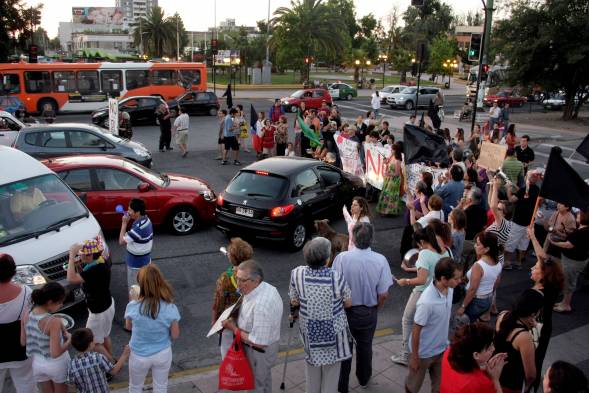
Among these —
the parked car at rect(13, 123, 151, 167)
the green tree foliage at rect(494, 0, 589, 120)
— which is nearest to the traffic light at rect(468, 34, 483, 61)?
the green tree foliage at rect(494, 0, 589, 120)

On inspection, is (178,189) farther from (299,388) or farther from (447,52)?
(447,52)

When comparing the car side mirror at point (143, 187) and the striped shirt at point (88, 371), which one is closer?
the striped shirt at point (88, 371)

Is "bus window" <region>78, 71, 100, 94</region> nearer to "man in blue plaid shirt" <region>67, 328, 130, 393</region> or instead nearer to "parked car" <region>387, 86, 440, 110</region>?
"parked car" <region>387, 86, 440, 110</region>

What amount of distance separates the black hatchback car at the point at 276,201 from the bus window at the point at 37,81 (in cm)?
2240

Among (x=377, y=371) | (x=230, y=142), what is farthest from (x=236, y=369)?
(x=230, y=142)

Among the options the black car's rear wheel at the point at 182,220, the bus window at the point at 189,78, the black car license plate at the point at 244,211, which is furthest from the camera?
the bus window at the point at 189,78

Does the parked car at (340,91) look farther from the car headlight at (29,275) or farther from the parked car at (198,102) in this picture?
the car headlight at (29,275)

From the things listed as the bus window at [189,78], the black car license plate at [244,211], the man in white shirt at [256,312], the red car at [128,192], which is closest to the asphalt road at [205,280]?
the red car at [128,192]

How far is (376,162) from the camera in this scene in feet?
42.4

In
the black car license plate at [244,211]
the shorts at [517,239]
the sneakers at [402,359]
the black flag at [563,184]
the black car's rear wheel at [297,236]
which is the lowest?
the sneakers at [402,359]

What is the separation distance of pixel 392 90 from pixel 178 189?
97.3 feet

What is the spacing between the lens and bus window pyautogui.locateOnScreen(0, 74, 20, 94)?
90.9 feet

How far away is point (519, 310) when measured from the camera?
14.1 ft

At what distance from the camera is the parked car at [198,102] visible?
96.3 feet
